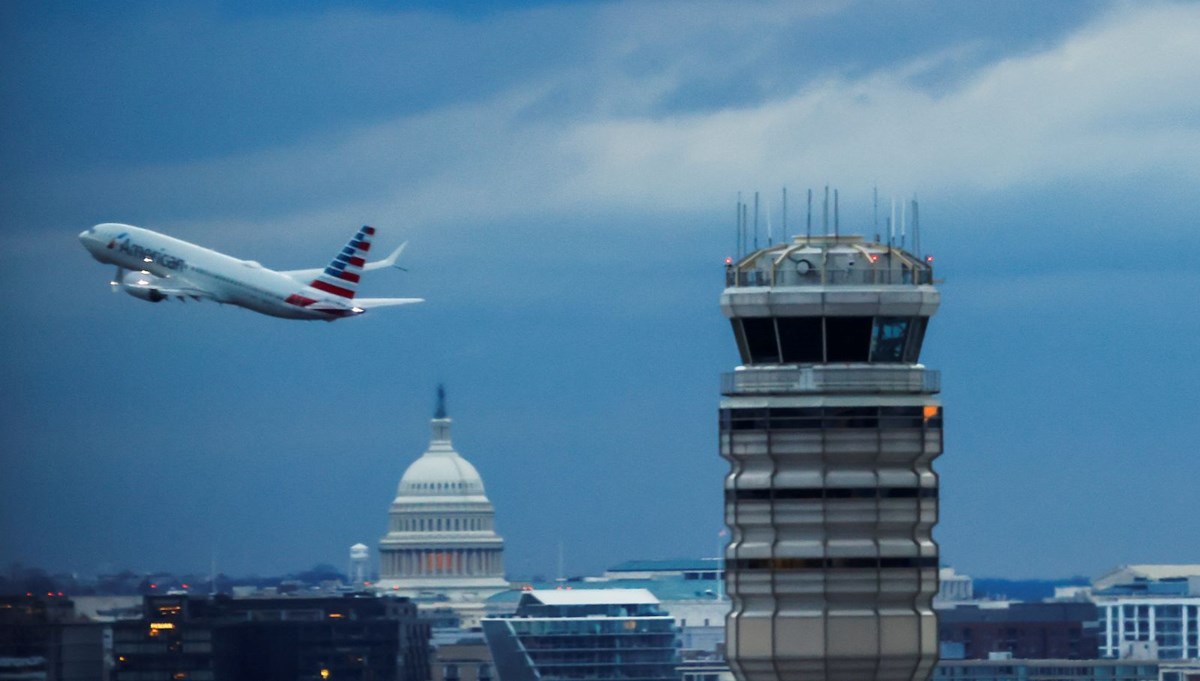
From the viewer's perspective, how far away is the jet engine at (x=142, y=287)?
179500 millimetres

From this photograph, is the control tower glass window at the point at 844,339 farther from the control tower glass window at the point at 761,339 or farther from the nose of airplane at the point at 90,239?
the nose of airplane at the point at 90,239

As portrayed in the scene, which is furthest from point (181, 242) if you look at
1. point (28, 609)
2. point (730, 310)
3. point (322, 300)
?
point (730, 310)

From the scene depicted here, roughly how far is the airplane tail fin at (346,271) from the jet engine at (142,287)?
756 cm

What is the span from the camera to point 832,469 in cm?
10962

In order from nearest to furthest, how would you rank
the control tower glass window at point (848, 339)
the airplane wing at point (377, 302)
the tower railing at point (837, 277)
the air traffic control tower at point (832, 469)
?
1. the air traffic control tower at point (832, 469)
2. the control tower glass window at point (848, 339)
3. the tower railing at point (837, 277)
4. the airplane wing at point (377, 302)

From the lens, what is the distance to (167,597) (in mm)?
199875

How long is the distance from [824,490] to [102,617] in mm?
76493

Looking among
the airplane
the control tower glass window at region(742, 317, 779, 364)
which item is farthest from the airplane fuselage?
the control tower glass window at region(742, 317, 779, 364)

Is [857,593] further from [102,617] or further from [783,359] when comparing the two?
[102,617]

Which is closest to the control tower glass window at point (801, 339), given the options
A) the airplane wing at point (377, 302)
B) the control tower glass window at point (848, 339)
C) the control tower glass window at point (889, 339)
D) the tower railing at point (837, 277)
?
the control tower glass window at point (848, 339)

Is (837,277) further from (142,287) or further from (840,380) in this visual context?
(142,287)

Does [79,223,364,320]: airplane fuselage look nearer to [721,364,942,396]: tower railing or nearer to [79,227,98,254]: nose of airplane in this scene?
[79,227,98,254]: nose of airplane

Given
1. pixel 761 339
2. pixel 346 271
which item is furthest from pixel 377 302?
pixel 761 339

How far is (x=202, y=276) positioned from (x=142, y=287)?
486 centimetres
